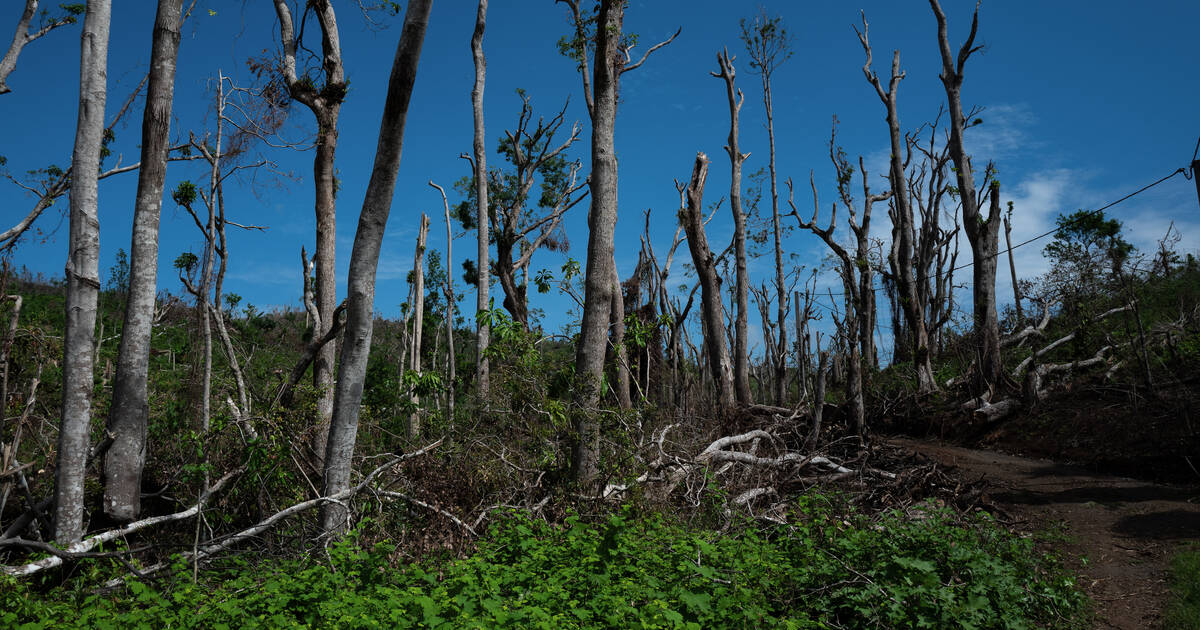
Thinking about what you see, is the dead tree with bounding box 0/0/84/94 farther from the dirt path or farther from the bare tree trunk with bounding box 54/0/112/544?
the dirt path

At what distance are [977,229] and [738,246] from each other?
18.1ft

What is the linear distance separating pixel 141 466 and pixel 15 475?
889 mm

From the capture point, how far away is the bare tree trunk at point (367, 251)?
607 cm

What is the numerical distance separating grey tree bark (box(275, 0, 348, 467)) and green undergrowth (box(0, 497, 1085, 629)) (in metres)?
4.01

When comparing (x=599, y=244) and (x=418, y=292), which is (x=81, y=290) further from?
(x=418, y=292)

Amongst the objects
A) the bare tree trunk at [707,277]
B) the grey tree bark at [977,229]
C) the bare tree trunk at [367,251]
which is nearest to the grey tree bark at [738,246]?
the bare tree trunk at [707,277]

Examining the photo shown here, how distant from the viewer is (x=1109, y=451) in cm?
1052

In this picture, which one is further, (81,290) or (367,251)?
(367,251)

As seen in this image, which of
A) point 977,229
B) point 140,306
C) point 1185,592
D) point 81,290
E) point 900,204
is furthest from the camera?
point 900,204

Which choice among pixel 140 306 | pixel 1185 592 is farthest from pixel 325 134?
pixel 1185 592

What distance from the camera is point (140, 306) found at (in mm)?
6293

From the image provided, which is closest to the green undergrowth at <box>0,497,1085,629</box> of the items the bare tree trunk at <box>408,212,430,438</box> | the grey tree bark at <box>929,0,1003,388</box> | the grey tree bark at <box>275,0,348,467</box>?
the grey tree bark at <box>275,0,348,467</box>

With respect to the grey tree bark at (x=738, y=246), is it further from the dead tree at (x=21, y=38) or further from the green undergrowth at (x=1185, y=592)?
the dead tree at (x=21, y=38)

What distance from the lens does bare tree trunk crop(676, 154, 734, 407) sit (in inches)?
527
